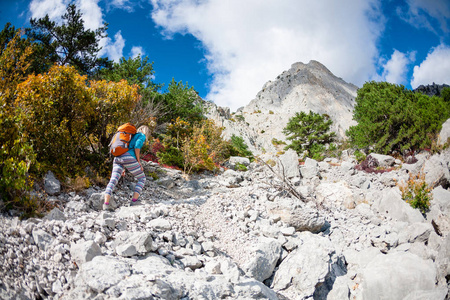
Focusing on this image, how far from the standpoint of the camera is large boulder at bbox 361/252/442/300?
483 cm

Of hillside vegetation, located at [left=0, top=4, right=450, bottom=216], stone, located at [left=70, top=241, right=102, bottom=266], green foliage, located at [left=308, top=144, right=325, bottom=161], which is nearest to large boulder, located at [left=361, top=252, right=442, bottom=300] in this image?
stone, located at [left=70, top=241, right=102, bottom=266]

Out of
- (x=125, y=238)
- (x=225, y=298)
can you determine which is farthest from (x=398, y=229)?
(x=125, y=238)

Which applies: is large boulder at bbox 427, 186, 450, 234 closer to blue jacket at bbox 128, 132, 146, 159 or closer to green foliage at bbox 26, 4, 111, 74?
blue jacket at bbox 128, 132, 146, 159

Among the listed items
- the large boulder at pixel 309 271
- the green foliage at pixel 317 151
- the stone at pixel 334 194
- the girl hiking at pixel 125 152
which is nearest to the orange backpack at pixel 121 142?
the girl hiking at pixel 125 152

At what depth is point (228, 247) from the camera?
5.28 metres

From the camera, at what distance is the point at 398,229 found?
23.1 ft

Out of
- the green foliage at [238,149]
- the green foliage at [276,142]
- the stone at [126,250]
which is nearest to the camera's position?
the stone at [126,250]

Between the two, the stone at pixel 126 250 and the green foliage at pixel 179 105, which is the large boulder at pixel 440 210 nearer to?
the stone at pixel 126 250

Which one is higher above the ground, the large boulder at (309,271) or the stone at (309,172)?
the stone at (309,172)

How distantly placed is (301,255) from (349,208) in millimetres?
4434

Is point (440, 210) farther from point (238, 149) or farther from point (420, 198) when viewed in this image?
point (238, 149)

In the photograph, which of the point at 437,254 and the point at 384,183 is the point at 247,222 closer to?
the point at 437,254

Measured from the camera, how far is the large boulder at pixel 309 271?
4805 mm

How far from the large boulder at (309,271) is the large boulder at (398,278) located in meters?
0.64
